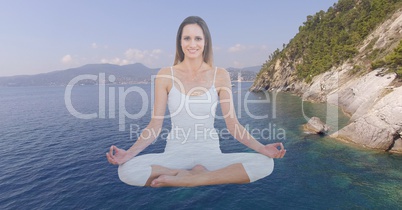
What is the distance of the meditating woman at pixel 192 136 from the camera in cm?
344

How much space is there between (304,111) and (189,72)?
44.0m

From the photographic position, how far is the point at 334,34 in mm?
67750

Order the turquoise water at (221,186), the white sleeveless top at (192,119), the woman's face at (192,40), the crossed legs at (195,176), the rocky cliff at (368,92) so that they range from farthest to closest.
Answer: the rocky cliff at (368,92) < the turquoise water at (221,186) < the woman's face at (192,40) < the white sleeveless top at (192,119) < the crossed legs at (195,176)

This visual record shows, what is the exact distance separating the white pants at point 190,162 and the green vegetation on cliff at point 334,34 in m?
55.3

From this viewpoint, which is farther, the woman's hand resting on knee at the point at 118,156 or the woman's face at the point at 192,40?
the woman's face at the point at 192,40

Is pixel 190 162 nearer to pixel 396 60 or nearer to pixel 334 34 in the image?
pixel 396 60

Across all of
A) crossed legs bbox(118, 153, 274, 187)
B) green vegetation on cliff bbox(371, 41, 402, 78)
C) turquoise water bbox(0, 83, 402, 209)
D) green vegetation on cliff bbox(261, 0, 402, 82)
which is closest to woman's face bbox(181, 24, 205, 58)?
crossed legs bbox(118, 153, 274, 187)

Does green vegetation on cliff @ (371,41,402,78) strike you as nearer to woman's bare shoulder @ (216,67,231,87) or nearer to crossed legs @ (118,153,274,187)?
woman's bare shoulder @ (216,67,231,87)

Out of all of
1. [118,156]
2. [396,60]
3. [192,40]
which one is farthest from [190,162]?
[396,60]

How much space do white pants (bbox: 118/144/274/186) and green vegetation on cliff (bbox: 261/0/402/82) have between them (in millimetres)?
55339

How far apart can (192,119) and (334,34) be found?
7718cm

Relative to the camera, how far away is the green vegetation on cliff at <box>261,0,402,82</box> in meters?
51.2

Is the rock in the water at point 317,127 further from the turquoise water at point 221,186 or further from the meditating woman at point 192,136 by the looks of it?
the meditating woman at point 192,136

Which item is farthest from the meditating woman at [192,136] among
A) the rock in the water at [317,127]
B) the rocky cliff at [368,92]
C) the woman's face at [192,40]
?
the rock in the water at [317,127]
